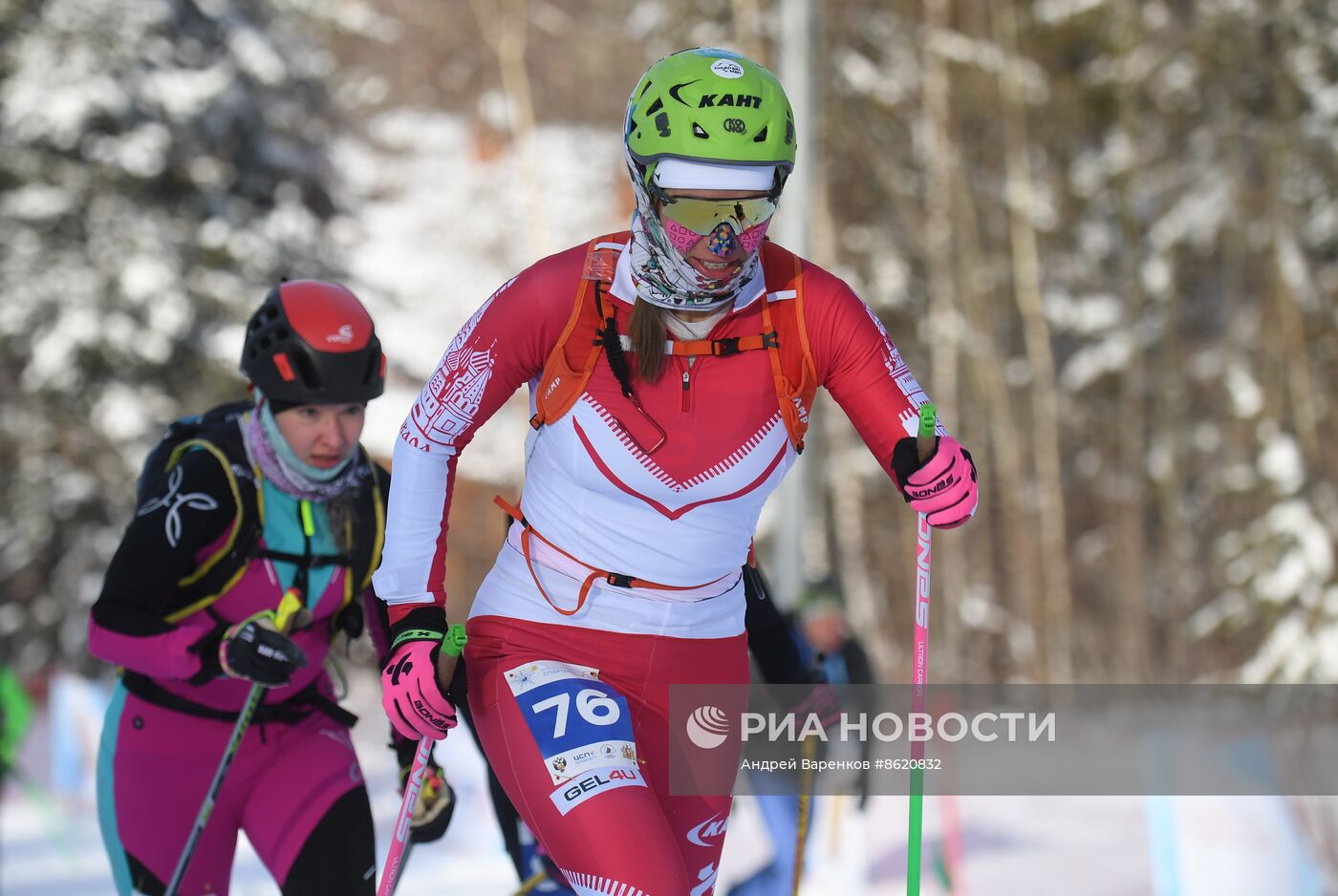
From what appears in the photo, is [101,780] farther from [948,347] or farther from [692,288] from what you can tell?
[948,347]

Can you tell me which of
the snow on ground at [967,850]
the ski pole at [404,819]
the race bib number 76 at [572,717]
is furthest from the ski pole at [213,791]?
the snow on ground at [967,850]

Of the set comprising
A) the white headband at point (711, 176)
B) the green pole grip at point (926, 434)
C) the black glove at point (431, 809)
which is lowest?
the black glove at point (431, 809)

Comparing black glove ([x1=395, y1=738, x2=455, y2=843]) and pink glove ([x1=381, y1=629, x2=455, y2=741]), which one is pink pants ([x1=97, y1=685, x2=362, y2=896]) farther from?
pink glove ([x1=381, y1=629, x2=455, y2=741])

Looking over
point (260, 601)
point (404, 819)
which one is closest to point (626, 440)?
point (404, 819)

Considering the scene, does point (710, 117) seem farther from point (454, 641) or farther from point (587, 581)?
point (454, 641)

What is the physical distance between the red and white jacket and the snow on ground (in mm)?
3710

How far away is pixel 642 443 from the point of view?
292 centimetres

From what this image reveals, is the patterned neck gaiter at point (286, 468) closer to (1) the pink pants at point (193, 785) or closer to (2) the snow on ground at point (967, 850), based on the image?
(1) the pink pants at point (193, 785)

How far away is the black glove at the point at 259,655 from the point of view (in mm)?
3320

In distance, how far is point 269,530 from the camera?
373cm

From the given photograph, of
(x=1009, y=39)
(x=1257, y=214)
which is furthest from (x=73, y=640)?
(x=1257, y=214)

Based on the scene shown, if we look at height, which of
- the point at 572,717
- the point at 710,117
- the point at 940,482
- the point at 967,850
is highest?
the point at 967,850

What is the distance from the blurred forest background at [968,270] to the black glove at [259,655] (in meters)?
10.3

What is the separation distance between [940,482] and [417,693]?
1.13 m
